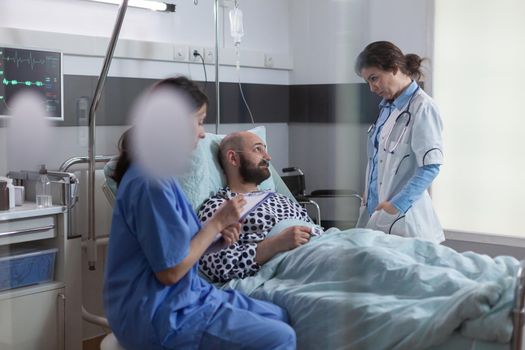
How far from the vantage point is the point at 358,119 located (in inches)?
30.0

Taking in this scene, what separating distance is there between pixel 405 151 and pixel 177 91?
72 centimetres

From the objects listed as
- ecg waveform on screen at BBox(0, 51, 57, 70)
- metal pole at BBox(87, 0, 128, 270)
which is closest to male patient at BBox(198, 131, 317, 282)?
metal pole at BBox(87, 0, 128, 270)

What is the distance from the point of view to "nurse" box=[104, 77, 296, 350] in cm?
121

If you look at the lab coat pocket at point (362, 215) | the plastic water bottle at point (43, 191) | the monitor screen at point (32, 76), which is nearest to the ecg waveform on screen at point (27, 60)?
the monitor screen at point (32, 76)

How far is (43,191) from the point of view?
1962 millimetres

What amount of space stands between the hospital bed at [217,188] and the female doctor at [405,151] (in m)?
0.28

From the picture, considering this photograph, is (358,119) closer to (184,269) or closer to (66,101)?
(184,269)

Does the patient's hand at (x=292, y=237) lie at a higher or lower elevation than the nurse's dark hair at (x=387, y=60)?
lower

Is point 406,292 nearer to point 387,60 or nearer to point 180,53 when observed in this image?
point 387,60

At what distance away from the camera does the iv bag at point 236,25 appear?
1.80 m

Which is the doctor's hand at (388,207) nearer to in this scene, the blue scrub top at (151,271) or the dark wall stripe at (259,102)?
the dark wall stripe at (259,102)

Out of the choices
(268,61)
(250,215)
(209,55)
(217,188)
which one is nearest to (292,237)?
(250,215)

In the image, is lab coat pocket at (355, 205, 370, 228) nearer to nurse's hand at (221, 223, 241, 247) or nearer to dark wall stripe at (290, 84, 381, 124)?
dark wall stripe at (290, 84, 381, 124)

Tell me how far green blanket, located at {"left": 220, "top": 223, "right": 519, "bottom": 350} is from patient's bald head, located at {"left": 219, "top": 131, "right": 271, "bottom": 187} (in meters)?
0.25
